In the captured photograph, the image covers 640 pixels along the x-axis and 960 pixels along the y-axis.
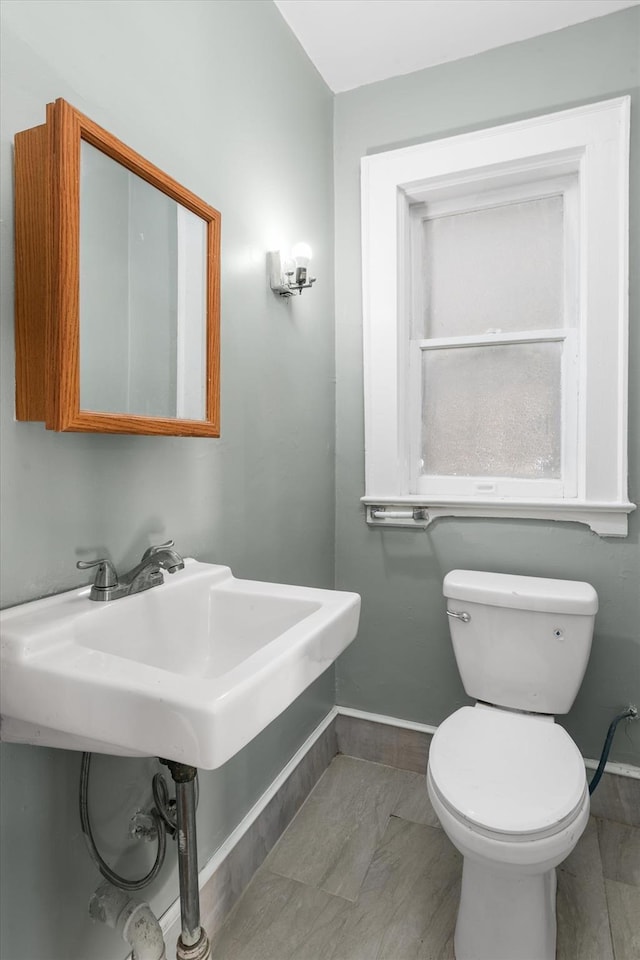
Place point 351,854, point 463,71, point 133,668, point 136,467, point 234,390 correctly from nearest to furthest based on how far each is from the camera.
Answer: point 133,668, point 136,467, point 234,390, point 351,854, point 463,71

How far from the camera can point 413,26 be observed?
5.67ft

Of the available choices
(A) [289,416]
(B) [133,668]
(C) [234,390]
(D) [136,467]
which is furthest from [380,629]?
(B) [133,668]

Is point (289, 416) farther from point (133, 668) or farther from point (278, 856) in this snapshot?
point (278, 856)

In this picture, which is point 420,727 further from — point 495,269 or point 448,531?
point 495,269

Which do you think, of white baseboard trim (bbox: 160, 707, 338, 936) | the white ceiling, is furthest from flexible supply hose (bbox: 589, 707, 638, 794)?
the white ceiling

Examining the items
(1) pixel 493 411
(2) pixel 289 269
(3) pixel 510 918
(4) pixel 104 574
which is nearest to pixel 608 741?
(3) pixel 510 918

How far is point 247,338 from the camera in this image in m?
1.53

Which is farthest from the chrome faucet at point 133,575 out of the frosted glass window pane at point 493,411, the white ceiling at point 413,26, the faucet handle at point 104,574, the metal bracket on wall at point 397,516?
the white ceiling at point 413,26

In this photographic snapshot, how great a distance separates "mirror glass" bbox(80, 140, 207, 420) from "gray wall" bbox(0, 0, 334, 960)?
110 millimetres

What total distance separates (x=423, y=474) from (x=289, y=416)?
0.59 metres

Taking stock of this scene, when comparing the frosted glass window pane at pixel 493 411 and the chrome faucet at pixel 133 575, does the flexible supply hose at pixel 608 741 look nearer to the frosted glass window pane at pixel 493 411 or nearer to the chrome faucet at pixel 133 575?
the frosted glass window pane at pixel 493 411

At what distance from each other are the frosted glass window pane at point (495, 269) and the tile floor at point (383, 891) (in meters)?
1.66

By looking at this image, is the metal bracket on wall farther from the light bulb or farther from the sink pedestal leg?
the sink pedestal leg

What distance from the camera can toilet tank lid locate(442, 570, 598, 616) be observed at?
5.13 ft
